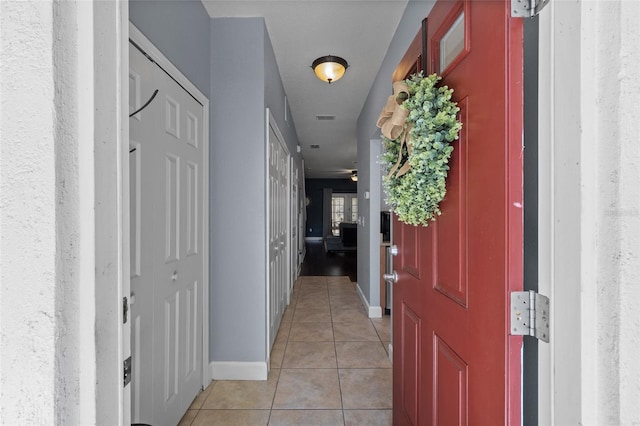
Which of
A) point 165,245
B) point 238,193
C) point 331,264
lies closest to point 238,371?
point 165,245

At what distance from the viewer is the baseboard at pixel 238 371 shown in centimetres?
224

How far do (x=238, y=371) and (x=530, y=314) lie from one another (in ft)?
6.85

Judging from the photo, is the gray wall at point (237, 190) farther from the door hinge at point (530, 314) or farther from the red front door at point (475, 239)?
the door hinge at point (530, 314)

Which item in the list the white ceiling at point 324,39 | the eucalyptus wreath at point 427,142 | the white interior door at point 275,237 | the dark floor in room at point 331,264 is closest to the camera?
the eucalyptus wreath at point 427,142

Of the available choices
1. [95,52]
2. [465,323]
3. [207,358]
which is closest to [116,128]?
[95,52]

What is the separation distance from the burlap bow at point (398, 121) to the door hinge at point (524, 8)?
0.39 metres

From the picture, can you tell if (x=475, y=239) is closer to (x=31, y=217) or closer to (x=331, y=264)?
(x=31, y=217)

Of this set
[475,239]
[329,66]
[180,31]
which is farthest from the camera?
[329,66]

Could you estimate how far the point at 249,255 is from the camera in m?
2.25

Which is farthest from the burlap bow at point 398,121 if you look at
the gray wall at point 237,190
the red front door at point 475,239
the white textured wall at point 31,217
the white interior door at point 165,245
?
the gray wall at point 237,190

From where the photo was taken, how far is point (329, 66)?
2791 millimetres

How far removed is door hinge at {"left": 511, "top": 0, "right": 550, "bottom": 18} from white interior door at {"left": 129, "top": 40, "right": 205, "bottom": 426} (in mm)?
1395
